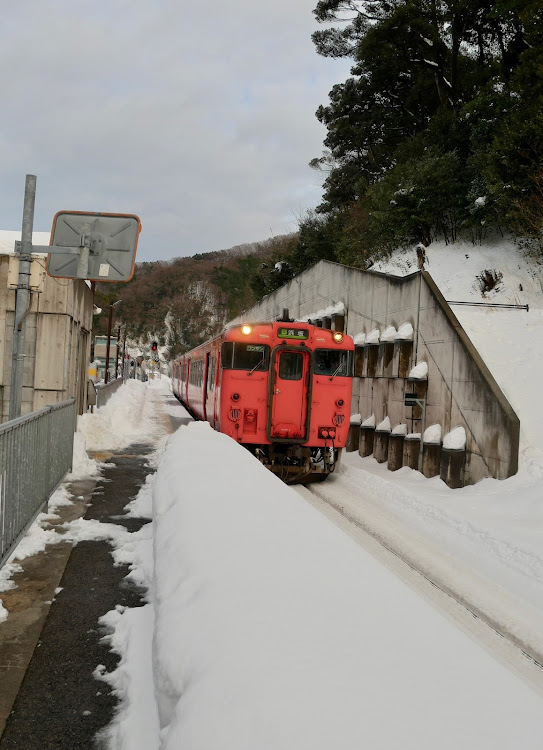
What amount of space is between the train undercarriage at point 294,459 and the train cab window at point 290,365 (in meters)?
1.44

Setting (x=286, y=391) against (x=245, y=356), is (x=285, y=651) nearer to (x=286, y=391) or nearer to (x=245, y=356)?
(x=286, y=391)

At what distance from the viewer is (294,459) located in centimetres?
1185

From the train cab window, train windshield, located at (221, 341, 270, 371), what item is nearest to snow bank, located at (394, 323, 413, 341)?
the train cab window

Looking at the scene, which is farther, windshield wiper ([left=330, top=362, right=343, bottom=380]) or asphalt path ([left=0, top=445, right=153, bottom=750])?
windshield wiper ([left=330, top=362, right=343, bottom=380])

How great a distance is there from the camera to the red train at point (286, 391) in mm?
11297

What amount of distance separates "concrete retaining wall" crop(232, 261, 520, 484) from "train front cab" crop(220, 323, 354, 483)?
210 centimetres

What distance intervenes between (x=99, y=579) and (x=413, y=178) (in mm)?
20926

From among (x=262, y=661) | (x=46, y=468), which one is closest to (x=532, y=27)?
(x=46, y=468)

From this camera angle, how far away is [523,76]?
19.1 m

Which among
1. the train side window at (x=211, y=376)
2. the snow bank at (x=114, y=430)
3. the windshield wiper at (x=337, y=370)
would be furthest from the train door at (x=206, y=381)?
the windshield wiper at (x=337, y=370)

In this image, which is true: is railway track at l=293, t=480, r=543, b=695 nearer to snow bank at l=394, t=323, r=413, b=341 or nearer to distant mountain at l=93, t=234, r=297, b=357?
snow bank at l=394, t=323, r=413, b=341

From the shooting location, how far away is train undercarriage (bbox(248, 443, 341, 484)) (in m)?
11.5

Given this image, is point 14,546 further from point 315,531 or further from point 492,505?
point 492,505

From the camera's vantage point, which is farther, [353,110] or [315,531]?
[353,110]
